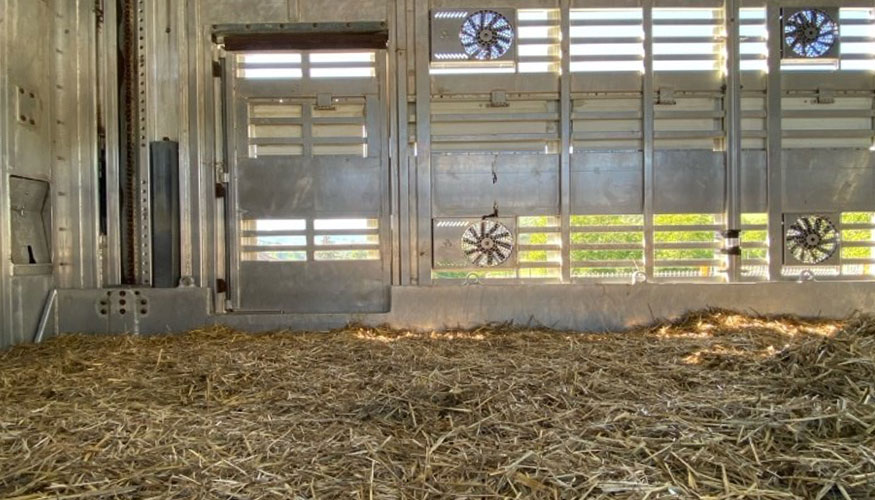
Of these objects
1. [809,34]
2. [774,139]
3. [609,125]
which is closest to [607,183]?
[609,125]

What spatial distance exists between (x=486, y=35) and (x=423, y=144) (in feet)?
4.37

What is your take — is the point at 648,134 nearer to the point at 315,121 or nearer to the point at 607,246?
the point at 607,246

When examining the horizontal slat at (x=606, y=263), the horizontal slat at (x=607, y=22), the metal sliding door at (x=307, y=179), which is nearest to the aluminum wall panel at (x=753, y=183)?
Answer: the horizontal slat at (x=606, y=263)

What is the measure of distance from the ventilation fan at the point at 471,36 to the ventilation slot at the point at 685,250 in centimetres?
252

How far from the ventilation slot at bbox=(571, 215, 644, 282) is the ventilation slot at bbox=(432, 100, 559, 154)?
92 centimetres

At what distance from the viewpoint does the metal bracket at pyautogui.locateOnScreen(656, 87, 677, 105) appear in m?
5.23

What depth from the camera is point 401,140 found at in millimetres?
5215

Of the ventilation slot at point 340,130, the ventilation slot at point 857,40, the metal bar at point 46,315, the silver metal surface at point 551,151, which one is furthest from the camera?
the ventilation slot at point 857,40

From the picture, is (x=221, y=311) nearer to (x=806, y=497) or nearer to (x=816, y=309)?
(x=806, y=497)

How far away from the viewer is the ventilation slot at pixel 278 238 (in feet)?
17.2

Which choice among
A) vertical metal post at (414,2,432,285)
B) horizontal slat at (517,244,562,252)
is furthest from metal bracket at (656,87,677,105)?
vertical metal post at (414,2,432,285)

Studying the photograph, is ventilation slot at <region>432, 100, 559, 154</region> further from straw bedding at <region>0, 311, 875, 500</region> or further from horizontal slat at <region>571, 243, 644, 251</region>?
straw bedding at <region>0, 311, 875, 500</region>

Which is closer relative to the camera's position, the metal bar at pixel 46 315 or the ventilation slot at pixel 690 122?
the metal bar at pixel 46 315

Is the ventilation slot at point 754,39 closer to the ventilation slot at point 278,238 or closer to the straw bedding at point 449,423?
the straw bedding at point 449,423
